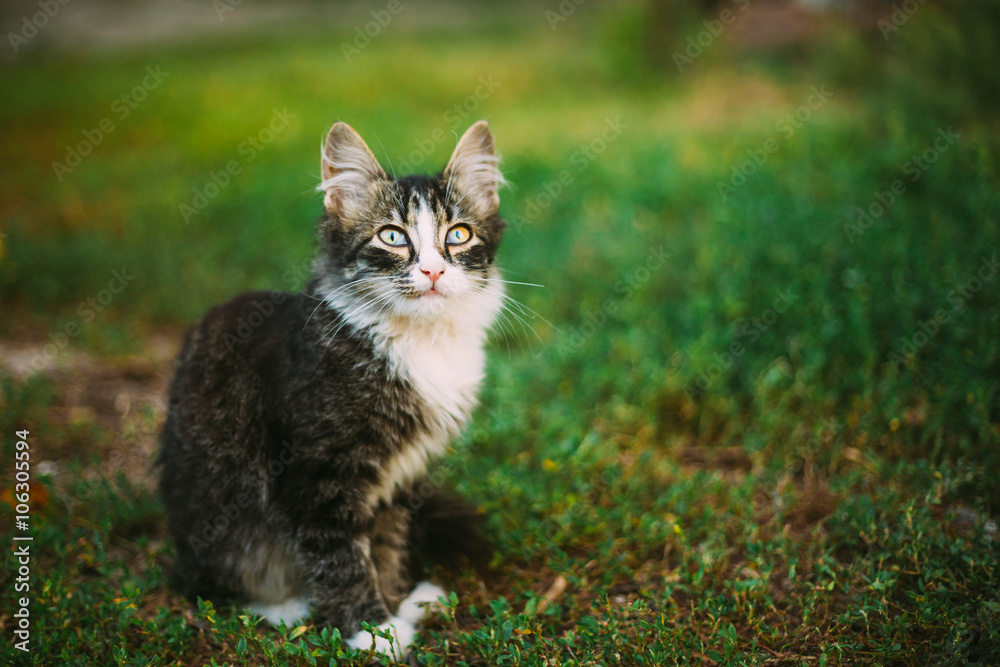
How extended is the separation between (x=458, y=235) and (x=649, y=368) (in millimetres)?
1845

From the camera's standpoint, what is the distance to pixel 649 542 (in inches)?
122

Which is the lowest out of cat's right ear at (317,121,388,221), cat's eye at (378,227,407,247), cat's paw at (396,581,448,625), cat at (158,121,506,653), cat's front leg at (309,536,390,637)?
cat's paw at (396,581,448,625)

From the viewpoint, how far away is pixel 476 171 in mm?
2963

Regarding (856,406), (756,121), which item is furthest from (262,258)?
(756,121)

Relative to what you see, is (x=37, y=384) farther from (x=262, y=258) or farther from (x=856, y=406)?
(x=856, y=406)

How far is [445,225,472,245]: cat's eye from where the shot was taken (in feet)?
9.07

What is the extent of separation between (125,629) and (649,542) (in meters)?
2.20

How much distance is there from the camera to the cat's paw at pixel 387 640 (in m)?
2.53

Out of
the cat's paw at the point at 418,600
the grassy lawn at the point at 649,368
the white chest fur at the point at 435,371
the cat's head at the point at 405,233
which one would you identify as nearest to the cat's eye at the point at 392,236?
the cat's head at the point at 405,233

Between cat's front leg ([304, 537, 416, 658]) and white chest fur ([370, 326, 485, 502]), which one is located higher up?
white chest fur ([370, 326, 485, 502])

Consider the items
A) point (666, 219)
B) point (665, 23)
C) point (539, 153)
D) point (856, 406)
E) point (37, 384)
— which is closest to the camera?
point (856, 406)

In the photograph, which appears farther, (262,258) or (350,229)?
(262,258)

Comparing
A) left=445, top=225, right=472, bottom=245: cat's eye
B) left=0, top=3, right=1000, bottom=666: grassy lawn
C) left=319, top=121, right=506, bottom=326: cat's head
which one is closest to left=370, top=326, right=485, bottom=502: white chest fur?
left=319, top=121, right=506, bottom=326: cat's head

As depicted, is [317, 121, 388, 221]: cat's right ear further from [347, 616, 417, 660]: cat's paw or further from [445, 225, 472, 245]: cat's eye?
[347, 616, 417, 660]: cat's paw
